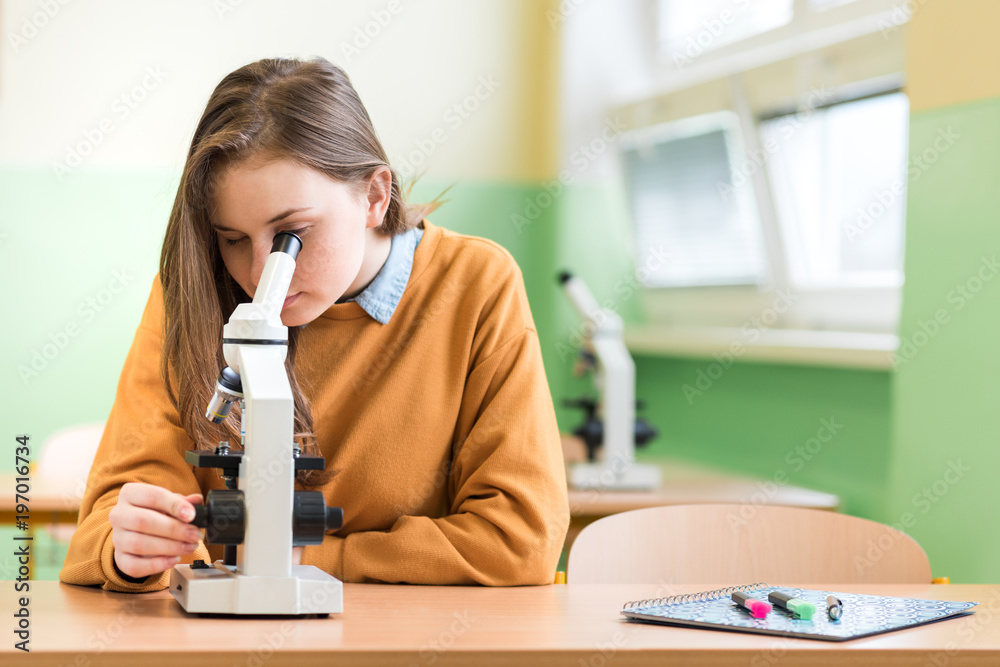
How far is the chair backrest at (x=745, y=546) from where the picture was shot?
56.9 inches

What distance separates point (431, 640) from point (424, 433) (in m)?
0.49

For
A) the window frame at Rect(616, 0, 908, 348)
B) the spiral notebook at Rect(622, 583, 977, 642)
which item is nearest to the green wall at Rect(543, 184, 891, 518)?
the window frame at Rect(616, 0, 908, 348)

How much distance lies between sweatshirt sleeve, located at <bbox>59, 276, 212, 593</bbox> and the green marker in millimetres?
656

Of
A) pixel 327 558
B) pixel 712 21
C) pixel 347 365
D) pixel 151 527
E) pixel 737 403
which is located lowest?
pixel 737 403

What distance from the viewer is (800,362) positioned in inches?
104

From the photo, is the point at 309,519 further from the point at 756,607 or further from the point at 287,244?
the point at 756,607

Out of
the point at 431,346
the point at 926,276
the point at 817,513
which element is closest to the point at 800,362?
the point at 926,276

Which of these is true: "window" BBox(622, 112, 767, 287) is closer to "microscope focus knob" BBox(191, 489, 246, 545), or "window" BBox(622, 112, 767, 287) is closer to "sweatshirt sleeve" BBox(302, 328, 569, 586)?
"sweatshirt sleeve" BBox(302, 328, 569, 586)

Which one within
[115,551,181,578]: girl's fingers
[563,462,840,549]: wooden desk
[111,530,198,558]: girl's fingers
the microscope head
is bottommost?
[563,462,840,549]: wooden desk

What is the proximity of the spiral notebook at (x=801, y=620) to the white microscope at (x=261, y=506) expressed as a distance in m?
0.33

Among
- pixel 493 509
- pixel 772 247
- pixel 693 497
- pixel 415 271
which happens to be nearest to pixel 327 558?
pixel 493 509

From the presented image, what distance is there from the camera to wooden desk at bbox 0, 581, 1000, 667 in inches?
32.9

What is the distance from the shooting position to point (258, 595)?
95 centimetres

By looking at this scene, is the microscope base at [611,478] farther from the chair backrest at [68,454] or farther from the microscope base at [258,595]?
the microscope base at [258,595]
